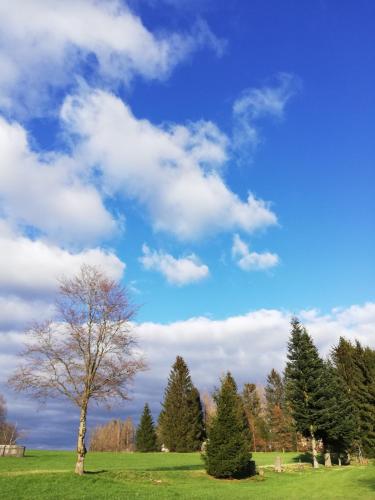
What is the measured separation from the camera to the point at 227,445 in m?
31.1

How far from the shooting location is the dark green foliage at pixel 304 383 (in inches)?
1697

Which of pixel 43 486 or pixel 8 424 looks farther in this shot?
pixel 8 424

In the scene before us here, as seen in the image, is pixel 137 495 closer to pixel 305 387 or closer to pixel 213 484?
pixel 213 484

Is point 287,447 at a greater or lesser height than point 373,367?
lesser

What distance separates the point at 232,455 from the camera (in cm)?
3103

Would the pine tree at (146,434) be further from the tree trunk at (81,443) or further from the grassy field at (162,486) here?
the tree trunk at (81,443)

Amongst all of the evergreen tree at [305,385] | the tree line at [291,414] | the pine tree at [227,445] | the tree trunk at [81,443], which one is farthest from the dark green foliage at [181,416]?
the tree trunk at [81,443]

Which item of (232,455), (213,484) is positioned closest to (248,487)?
(213,484)

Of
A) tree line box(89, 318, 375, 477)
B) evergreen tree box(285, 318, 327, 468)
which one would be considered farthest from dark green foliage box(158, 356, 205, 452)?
evergreen tree box(285, 318, 327, 468)

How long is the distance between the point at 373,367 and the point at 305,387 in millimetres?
17351

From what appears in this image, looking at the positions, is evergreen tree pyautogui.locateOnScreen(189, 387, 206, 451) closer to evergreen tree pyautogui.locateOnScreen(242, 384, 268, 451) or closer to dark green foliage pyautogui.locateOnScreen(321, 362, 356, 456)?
evergreen tree pyautogui.locateOnScreen(242, 384, 268, 451)

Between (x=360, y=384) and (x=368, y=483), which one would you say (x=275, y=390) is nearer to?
(x=360, y=384)

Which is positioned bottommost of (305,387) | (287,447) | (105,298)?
(287,447)

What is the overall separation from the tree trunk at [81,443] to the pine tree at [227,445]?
9.46m
